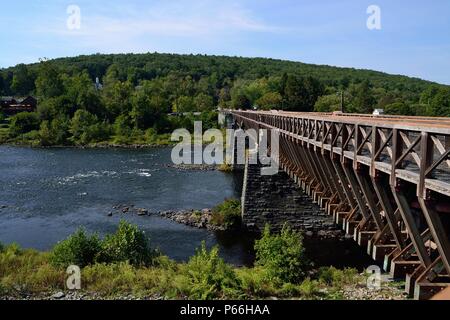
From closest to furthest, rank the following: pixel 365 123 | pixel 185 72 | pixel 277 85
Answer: pixel 365 123
pixel 277 85
pixel 185 72

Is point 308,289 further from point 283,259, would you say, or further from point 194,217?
point 194,217

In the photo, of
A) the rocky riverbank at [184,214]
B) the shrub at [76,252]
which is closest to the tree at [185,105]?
the rocky riverbank at [184,214]

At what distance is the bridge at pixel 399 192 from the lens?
627cm

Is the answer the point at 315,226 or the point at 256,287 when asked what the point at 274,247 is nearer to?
the point at 256,287

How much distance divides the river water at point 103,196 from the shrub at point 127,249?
13.5 ft

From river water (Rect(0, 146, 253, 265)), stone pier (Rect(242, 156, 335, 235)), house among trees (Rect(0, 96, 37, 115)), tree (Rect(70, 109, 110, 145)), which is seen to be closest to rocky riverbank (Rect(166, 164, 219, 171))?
river water (Rect(0, 146, 253, 265))

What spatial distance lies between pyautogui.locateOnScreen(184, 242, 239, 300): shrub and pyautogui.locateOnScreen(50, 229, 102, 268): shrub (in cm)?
383

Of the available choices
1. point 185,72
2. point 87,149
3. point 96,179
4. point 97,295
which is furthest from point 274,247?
point 185,72

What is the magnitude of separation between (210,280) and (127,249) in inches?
165

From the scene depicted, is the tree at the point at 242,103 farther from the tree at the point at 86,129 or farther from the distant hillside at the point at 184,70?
the distant hillside at the point at 184,70

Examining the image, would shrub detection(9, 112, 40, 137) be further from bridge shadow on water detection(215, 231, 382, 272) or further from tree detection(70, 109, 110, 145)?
bridge shadow on water detection(215, 231, 382, 272)

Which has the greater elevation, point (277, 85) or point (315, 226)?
point (277, 85)

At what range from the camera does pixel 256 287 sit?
14375mm
